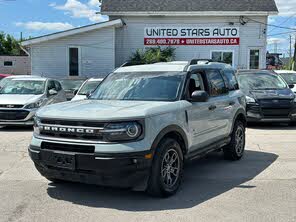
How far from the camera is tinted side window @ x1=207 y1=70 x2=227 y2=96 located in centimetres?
710

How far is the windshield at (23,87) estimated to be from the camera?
43.8 feet

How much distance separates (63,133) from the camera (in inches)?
209

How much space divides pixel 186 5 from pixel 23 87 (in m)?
12.4

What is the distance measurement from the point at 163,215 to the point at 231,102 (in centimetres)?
338

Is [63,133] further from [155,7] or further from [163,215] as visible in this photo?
[155,7]

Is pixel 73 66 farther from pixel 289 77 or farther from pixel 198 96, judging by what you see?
pixel 198 96

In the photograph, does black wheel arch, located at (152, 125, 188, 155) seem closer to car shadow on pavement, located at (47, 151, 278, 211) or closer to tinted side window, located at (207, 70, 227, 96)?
car shadow on pavement, located at (47, 151, 278, 211)

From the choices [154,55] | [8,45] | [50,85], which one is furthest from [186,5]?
[8,45]

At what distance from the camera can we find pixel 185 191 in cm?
591

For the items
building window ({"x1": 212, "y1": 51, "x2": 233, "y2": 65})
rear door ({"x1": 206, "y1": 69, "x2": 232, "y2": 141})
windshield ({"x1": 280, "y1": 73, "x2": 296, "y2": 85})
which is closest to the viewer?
rear door ({"x1": 206, "y1": 69, "x2": 232, "y2": 141})

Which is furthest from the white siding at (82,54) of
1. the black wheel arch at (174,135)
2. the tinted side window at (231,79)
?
the black wheel arch at (174,135)

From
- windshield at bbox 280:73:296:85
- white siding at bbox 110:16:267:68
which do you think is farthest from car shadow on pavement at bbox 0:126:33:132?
white siding at bbox 110:16:267:68

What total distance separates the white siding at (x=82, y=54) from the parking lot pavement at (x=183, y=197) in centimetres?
1481

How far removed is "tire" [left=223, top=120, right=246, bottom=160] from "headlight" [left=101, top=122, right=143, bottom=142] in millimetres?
3261
